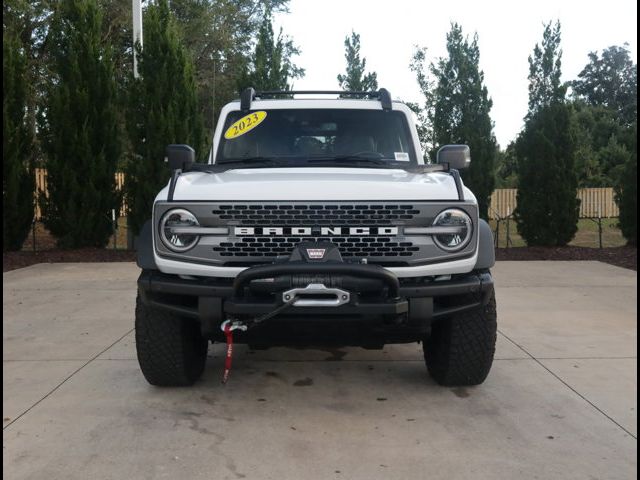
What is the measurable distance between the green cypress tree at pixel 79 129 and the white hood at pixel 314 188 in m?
9.79

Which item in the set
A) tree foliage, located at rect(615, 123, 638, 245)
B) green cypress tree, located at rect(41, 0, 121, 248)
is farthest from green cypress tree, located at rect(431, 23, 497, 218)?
green cypress tree, located at rect(41, 0, 121, 248)

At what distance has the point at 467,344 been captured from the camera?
4250 mm

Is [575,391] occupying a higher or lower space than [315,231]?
lower

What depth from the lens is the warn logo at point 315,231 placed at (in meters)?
3.75

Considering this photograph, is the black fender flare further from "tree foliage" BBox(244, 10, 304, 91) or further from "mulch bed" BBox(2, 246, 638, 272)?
"tree foliage" BBox(244, 10, 304, 91)

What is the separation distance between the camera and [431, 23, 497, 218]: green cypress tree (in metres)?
14.5

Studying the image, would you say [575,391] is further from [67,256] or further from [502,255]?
[67,256]

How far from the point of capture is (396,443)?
355 cm

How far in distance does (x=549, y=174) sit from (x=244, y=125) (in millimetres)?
9766

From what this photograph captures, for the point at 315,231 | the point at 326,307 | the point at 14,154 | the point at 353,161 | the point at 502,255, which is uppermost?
the point at 14,154

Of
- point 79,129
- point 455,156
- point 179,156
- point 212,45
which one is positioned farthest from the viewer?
point 212,45

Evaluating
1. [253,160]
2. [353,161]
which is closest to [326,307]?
[353,161]

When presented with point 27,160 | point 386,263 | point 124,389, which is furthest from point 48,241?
point 386,263

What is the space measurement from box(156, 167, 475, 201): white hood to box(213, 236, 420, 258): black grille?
0.23 metres
